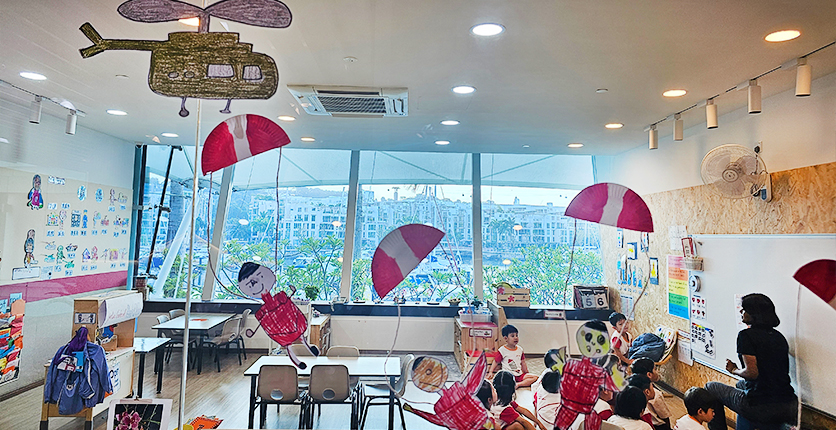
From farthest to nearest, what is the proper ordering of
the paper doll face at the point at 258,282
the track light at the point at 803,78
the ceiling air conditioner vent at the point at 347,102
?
the ceiling air conditioner vent at the point at 347,102
the track light at the point at 803,78
the paper doll face at the point at 258,282

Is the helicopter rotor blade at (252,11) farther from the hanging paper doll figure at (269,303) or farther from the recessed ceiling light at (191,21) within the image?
the hanging paper doll figure at (269,303)

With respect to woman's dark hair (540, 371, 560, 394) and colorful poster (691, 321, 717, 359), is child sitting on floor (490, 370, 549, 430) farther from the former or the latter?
colorful poster (691, 321, 717, 359)

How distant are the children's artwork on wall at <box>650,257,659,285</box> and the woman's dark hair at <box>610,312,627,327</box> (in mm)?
317

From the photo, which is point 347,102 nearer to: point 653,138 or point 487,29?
point 487,29

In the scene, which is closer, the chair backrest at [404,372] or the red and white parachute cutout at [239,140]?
the red and white parachute cutout at [239,140]

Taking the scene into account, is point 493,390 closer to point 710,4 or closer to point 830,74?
point 710,4

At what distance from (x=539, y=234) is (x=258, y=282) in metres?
0.94

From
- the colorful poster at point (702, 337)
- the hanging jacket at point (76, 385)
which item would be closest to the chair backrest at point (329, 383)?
the hanging jacket at point (76, 385)

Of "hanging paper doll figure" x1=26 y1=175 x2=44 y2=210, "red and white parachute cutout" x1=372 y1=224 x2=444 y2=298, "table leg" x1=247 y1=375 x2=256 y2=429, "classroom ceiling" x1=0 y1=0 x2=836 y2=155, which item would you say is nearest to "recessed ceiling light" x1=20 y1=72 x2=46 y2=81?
"classroom ceiling" x1=0 y1=0 x2=836 y2=155

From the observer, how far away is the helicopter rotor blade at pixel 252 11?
4.03ft

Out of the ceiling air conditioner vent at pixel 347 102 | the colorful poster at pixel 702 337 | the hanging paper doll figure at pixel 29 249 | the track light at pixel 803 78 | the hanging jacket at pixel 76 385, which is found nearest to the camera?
the hanging jacket at pixel 76 385

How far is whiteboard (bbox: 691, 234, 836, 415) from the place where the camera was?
1.63 metres

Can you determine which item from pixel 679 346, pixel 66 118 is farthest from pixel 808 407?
pixel 66 118

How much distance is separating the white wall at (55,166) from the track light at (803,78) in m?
2.77
